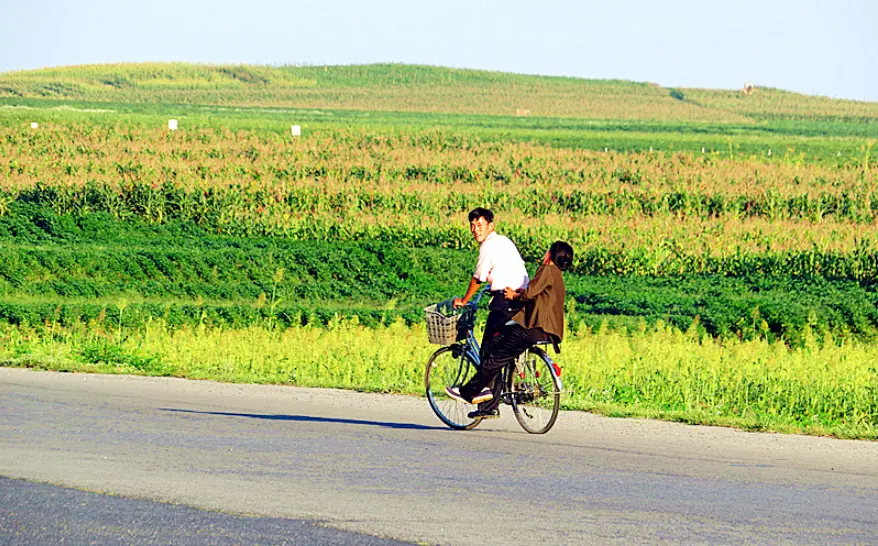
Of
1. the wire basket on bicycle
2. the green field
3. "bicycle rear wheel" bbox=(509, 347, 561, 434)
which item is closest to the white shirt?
the wire basket on bicycle

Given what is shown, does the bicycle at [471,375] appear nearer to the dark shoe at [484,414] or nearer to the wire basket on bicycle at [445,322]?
the wire basket on bicycle at [445,322]

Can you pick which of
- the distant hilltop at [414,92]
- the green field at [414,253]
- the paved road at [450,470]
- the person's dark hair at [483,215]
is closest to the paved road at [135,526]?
the paved road at [450,470]

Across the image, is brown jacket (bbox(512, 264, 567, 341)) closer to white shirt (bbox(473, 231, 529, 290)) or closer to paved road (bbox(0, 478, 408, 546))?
white shirt (bbox(473, 231, 529, 290))

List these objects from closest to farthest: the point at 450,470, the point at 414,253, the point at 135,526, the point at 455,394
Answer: the point at 135,526 → the point at 450,470 → the point at 455,394 → the point at 414,253

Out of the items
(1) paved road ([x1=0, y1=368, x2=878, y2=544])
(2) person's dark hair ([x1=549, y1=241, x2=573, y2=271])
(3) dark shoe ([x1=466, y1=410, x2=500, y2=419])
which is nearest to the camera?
(1) paved road ([x1=0, y1=368, x2=878, y2=544])

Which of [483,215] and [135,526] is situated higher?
[483,215]

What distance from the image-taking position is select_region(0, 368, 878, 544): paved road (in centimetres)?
747

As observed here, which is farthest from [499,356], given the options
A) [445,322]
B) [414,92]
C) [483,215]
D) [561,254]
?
[414,92]

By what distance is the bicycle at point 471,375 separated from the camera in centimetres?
1070

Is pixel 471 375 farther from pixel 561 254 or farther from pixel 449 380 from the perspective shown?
pixel 561 254

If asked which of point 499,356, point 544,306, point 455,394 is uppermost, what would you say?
point 544,306

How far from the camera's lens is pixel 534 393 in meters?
10.8

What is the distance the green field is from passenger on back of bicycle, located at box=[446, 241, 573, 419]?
2.08 meters

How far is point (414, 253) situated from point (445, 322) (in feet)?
76.3
